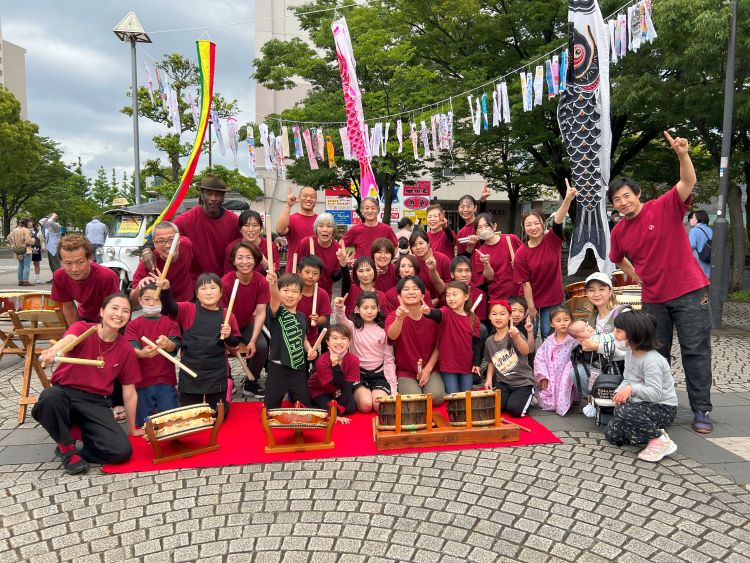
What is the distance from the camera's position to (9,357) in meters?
6.80

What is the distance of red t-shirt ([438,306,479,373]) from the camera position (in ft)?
15.5

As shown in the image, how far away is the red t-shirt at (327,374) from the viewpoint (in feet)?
14.3

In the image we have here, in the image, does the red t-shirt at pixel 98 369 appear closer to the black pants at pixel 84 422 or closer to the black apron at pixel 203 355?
the black pants at pixel 84 422

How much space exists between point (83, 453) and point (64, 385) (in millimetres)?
492

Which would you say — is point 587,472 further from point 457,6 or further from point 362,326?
point 457,6

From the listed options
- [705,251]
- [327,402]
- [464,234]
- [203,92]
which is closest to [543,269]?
[464,234]

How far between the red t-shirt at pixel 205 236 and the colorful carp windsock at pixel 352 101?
613cm

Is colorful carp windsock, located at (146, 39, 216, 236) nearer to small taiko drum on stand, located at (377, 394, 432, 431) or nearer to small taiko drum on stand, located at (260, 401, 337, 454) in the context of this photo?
small taiko drum on stand, located at (260, 401, 337, 454)

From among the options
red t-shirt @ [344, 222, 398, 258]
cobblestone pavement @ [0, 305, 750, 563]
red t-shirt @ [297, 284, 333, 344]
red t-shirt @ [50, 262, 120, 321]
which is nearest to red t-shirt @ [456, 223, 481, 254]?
red t-shirt @ [344, 222, 398, 258]

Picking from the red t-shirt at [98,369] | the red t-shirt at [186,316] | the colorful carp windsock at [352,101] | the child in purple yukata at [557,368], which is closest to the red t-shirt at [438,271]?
the child in purple yukata at [557,368]

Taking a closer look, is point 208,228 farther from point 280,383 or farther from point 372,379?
point 372,379

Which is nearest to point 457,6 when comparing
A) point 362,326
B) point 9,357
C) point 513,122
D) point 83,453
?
point 513,122

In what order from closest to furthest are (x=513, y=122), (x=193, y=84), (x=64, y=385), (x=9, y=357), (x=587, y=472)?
(x=587, y=472)
(x=64, y=385)
(x=9, y=357)
(x=513, y=122)
(x=193, y=84)

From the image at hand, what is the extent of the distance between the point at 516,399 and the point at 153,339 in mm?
3078
